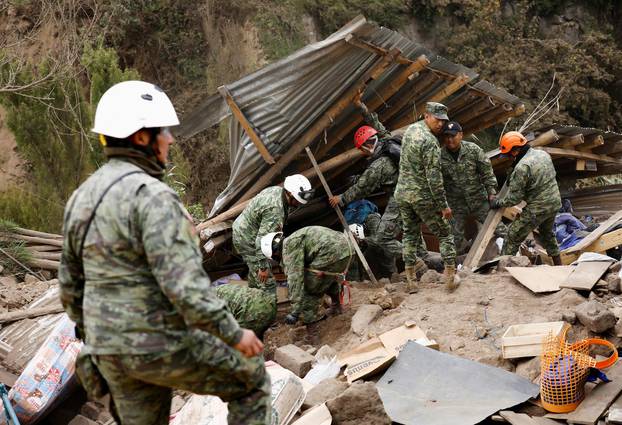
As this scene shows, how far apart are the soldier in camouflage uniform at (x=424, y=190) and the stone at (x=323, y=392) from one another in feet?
7.72

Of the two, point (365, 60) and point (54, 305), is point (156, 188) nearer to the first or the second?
point (54, 305)

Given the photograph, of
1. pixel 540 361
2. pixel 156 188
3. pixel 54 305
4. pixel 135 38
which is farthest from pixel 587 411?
pixel 135 38

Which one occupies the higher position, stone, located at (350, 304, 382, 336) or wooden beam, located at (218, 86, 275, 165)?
wooden beam, located at (218, 86, 275, 165)

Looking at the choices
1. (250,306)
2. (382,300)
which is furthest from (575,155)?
(250,306)

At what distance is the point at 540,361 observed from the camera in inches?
199

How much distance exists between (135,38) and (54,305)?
989 centimetres

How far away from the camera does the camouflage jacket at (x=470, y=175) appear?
878cm

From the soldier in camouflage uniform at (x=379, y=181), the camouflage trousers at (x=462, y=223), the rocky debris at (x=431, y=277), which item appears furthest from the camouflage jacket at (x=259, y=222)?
the camouflage trousers at (x=462, y=223)

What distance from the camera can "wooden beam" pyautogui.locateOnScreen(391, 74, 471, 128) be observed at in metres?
8.68

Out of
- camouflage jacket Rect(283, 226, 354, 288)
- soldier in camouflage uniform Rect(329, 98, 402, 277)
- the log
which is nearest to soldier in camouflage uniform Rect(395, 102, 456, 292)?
soldier in camouflage uniform Rect(329, 98, 402, 277)

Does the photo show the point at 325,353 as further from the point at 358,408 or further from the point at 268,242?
the point at 358,408

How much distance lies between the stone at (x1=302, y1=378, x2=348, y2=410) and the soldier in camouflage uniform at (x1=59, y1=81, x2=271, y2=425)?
1631mm

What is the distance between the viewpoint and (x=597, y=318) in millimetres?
5164

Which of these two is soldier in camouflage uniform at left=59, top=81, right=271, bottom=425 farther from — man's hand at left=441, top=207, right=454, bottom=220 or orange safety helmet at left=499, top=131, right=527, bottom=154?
orange safety helmet at left=499, top=131, right=527, bottom=154
